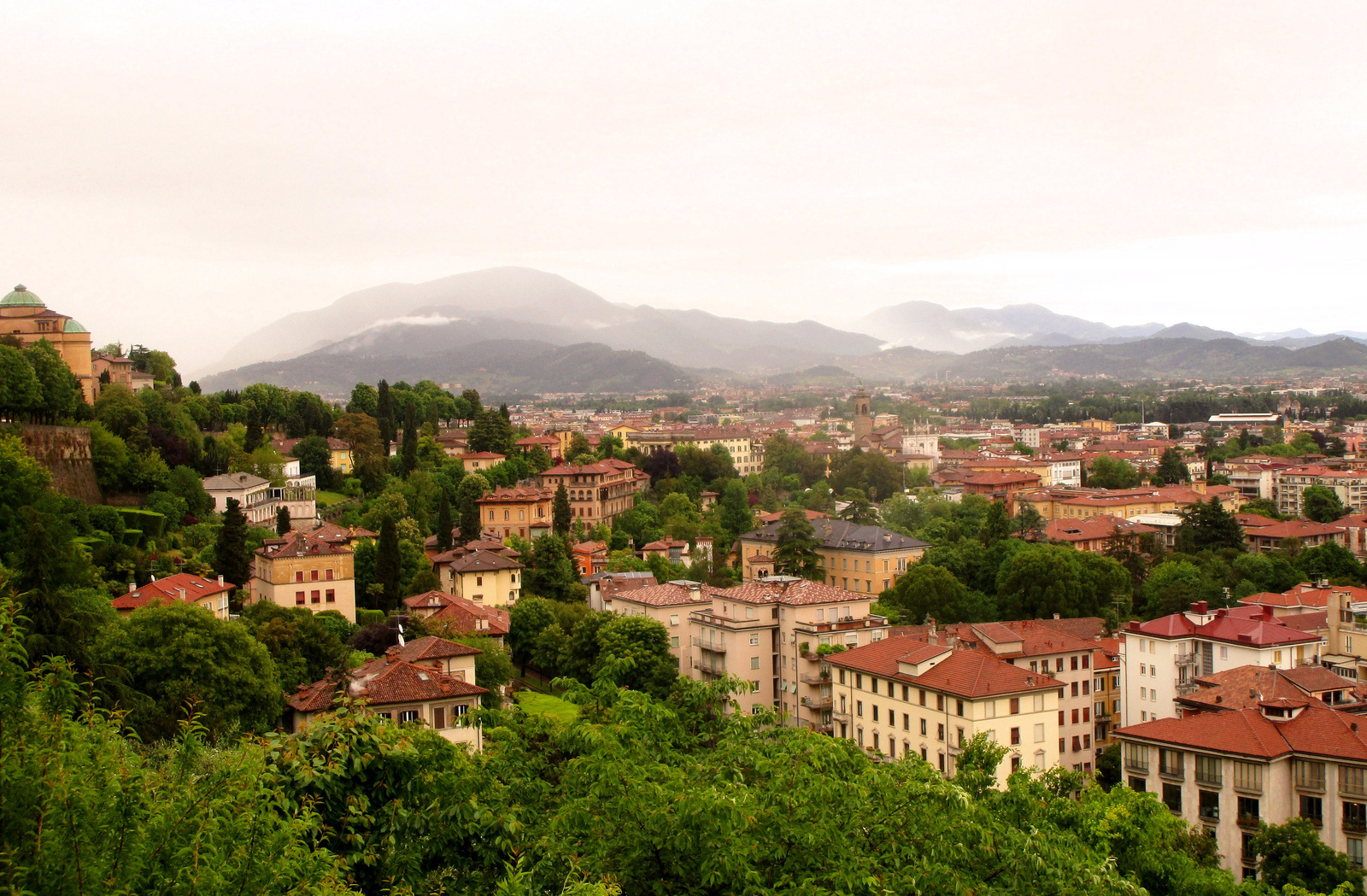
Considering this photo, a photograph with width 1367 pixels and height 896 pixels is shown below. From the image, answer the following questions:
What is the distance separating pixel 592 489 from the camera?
57.2 meters

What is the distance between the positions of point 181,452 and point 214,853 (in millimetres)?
39076

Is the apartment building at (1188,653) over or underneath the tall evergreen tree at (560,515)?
underneath

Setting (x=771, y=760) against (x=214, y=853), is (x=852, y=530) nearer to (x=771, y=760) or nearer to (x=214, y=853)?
(x=771, y=760)

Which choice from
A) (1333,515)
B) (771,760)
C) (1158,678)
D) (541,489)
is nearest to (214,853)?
(771,760)

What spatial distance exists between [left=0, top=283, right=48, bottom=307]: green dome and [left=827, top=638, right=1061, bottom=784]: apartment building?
1352 inches

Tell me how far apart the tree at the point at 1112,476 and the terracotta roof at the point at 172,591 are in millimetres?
69683

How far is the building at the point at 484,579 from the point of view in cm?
3656

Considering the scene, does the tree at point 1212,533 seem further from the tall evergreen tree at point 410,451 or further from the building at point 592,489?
the tall evergreen tree at point 410,451

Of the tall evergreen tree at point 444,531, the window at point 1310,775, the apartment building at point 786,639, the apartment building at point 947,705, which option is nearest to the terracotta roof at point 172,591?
the apartment building at point 786,639

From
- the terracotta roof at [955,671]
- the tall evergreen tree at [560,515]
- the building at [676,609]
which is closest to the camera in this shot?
the terracotta roof at [955,671]

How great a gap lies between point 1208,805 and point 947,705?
16.8 ft

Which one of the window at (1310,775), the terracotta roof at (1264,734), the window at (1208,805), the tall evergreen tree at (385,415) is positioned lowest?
the window at (1208,805)

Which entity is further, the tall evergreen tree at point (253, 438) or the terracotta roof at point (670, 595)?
the tall evergreen tree at point (253, 438)

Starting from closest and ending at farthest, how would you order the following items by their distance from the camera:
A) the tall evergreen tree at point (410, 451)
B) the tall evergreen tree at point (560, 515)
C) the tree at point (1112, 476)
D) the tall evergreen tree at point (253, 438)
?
the tall evergreen tree at point (560, 515) → the tall evergreen tree at point (253, 438) → the tall evergreen tree at point (410, 451) → the tree at point (1112, 476)
